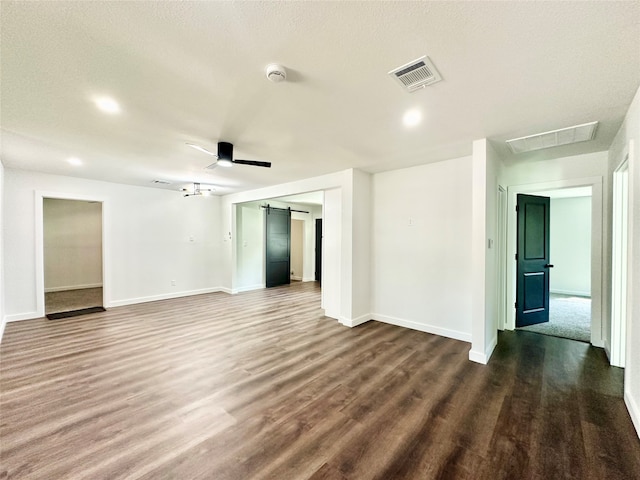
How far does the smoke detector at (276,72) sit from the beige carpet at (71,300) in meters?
6.29

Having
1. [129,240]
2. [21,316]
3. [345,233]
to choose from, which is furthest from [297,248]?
[21,316]

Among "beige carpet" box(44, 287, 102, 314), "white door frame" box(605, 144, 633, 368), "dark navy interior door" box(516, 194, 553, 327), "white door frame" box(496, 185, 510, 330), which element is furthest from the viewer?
"beige carpet" box(44, 287, 102, 314)

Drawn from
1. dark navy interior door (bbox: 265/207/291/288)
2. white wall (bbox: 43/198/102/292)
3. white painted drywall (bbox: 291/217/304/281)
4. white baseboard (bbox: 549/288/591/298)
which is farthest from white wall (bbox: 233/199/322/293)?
white baseboard (bbox: 549/288/591/298)

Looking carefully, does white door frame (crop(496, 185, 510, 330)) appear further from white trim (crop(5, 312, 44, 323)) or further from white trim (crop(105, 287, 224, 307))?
white trim (crop(5, 312, 44, 323))

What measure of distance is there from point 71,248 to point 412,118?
9595 mm

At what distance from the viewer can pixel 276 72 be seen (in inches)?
71.1

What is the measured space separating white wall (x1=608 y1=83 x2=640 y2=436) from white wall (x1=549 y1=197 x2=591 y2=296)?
5921 millimetres

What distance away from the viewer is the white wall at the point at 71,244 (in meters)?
7.36

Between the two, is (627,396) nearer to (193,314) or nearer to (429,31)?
(429,31)

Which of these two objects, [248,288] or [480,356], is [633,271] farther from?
[248,288]

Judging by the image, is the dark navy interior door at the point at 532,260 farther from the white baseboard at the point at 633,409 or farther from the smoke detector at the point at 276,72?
the smoke detector at the point at 276,72

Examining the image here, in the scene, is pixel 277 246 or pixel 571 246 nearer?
pixel 571 246

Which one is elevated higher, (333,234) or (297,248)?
(333,234)

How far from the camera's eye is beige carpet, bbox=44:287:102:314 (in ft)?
18.0
